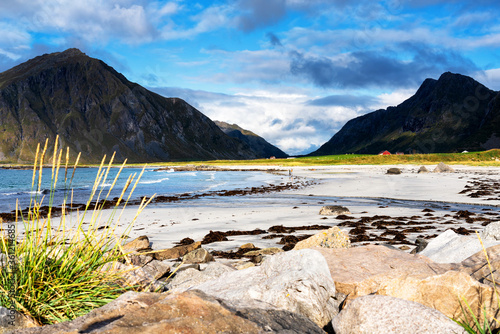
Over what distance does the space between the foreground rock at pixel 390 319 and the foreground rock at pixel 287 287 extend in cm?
40

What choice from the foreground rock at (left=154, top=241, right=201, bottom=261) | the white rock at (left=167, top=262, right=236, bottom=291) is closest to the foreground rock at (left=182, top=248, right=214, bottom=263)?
the foreground rock at (left=154, top=241, right=201, bottom=261)

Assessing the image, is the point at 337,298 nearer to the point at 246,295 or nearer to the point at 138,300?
the point at 246,295

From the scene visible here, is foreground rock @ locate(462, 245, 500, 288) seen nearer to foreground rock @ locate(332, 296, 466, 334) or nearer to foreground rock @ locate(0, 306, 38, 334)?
foreground rock @ locate(332, 296, 466, 334)

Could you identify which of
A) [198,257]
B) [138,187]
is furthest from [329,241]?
[138,187]

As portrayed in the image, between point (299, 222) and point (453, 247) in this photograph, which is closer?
point (453, 247)

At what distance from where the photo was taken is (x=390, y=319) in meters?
3.42

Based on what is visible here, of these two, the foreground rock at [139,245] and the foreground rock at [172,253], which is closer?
the foreground rock at [172,253]

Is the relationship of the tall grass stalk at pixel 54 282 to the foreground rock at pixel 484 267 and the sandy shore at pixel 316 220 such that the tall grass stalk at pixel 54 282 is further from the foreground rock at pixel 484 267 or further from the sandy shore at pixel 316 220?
the sandy shore at pixel 316 220

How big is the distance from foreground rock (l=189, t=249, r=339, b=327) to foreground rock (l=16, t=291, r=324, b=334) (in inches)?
12.5

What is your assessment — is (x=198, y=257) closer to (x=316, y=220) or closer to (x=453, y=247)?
(x=453, y=247)

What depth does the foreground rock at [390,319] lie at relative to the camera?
3.30 metres

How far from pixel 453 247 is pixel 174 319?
598 centimetres

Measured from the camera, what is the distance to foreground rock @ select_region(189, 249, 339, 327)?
397cm

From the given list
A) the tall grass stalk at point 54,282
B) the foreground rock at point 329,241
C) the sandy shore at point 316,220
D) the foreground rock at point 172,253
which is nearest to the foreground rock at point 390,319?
the tall grass stalk at point 54,282
